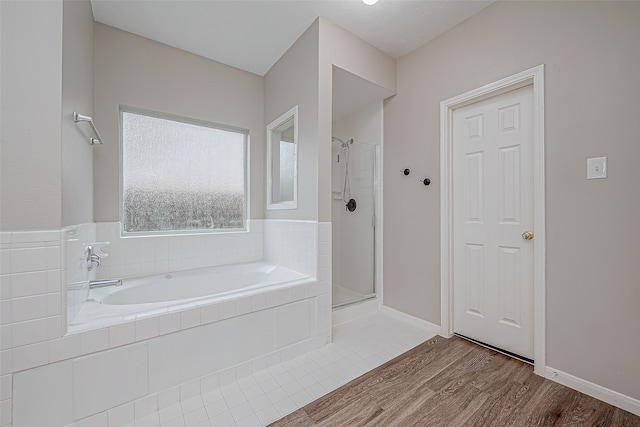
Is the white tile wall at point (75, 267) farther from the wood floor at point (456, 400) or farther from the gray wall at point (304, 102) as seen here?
the gray wall at point (304, 102)

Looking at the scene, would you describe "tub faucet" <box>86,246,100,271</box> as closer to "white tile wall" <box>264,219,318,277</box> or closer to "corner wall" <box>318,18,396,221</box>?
"white tile wall" <box>264,219,318,277</box>

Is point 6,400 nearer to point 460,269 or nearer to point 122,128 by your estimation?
point 122,128

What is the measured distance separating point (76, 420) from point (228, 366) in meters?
0.71

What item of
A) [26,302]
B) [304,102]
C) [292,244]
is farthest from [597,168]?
[26,302]

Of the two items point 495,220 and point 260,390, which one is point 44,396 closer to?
point 260,390

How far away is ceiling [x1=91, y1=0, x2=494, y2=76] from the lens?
76.9 inches

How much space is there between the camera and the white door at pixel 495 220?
1830 mm

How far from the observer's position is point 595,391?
4.83 ft

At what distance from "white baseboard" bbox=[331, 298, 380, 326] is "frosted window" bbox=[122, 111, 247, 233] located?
138 cm

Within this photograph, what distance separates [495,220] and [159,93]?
3069 mm

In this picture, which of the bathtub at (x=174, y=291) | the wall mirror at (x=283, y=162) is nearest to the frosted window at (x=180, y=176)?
the wall mirror at (x=283, y=162)

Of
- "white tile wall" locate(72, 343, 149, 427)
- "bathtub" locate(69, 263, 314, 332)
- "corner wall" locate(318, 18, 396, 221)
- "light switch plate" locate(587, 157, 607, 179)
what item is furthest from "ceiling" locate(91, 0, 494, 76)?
"white tile wall" locate(72, 343, 149, 427)

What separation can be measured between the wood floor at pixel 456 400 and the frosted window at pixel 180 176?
6.44 feet

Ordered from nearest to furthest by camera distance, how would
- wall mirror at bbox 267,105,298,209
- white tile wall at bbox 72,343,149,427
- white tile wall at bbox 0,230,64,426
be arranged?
white tile wall at bbox 0,230,64,426
white tile wall at bbox 72,343,149,427
wall mirror at bbox 267,105,298,209
